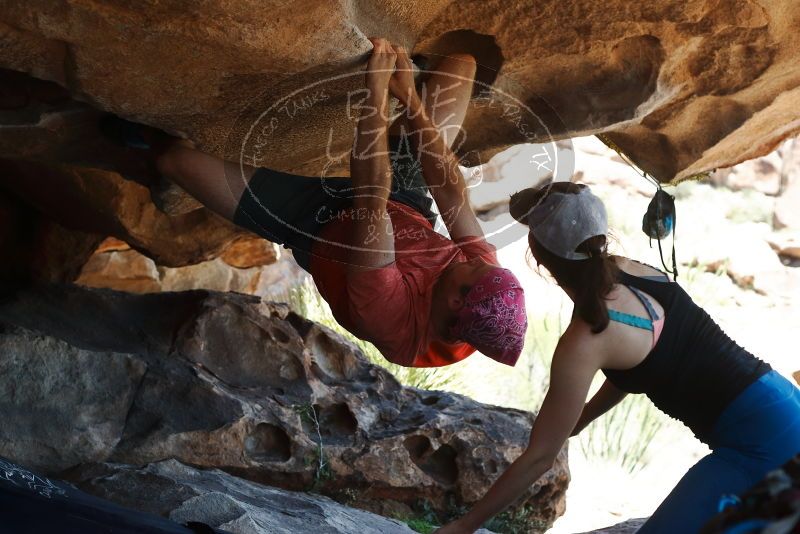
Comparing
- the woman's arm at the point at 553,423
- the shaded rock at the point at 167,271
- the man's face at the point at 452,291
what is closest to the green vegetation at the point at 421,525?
the man's face at the point at 452,291

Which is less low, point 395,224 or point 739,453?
point 395,224

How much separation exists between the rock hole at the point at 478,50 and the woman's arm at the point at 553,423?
1.53 meters

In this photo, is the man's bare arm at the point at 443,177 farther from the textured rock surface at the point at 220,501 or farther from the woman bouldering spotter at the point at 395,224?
the textured rock surface at the point at 220,501

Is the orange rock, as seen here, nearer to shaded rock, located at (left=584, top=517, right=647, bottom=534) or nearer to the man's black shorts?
the man's black shorts

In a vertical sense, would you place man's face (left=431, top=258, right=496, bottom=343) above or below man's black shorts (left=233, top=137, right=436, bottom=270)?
below

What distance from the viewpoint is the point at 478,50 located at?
3.86 m

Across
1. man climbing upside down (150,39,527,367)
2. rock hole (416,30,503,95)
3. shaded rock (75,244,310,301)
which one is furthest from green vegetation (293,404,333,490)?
shaded rock (75,244,310,301)

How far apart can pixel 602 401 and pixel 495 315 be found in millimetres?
579

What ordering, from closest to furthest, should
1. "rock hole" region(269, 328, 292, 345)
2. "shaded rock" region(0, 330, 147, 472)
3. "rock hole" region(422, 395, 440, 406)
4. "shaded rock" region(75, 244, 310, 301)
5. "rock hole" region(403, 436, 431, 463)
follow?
1. "shaded rock" region(0, 330, 147, 472)
2. "rock hole" region(403, 436, 431, 463)
3. "rock hole" region(269, 328, 292, 345)
4. "rock hole" region(422, 395, 440, 406)
5. "shaded rock" region(75, 244, 310, 301)

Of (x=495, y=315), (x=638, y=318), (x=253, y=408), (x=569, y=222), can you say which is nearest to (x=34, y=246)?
(x=253, y=408)

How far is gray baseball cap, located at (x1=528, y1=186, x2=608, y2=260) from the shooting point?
8.70 feet

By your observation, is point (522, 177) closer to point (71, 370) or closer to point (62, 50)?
point (62, 50)

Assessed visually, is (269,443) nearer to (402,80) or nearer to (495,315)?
(495,315)

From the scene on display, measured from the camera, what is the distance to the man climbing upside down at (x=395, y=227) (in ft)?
9.41
